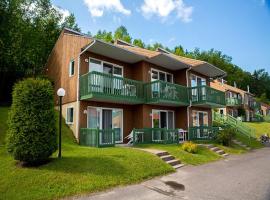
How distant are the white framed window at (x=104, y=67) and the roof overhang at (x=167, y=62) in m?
2.74

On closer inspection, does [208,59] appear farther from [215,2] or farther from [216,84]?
[215,2]

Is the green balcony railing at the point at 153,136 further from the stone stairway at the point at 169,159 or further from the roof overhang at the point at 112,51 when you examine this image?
the roof overhang at the point at 112,51

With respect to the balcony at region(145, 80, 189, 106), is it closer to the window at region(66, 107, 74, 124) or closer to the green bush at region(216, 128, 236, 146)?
the green bush at region(216, 128, 236, 146)

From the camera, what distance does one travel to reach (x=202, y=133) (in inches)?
853

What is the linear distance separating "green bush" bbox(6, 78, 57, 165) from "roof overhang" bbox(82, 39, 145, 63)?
6653 mm

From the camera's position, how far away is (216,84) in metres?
49.1

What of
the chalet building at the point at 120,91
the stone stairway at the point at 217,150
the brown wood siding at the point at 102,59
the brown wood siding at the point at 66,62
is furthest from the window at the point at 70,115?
the stone stairway at the point at 217,150

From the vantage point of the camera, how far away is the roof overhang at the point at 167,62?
63.5 ft

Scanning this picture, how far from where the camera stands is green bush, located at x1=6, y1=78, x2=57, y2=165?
9.02 meters

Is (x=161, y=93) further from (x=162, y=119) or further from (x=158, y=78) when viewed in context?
(x=162, y=119)

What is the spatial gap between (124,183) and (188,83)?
15.9m

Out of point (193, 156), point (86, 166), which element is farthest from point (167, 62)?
point (86, 166)

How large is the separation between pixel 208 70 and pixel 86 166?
19177mm

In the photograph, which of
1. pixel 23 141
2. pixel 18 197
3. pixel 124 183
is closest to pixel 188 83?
pixel 124 183
